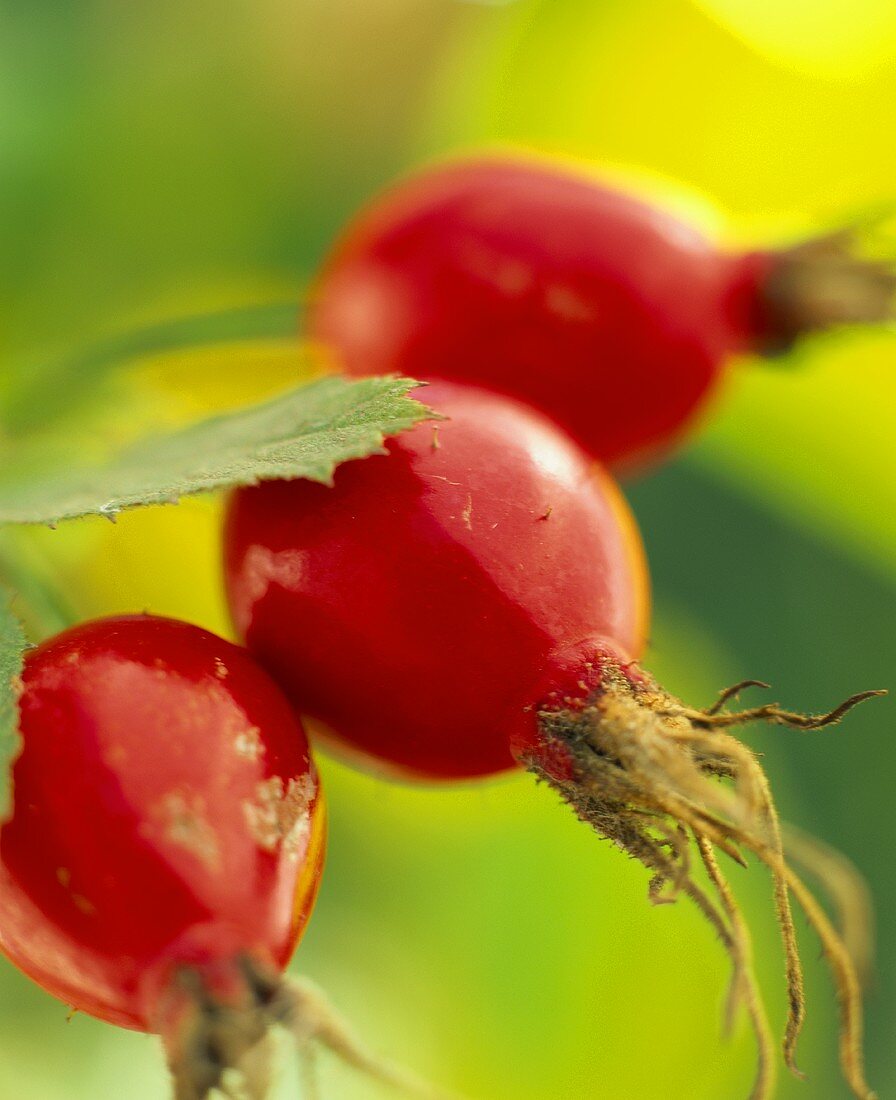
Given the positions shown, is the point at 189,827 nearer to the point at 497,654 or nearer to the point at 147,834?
the point at 147,834

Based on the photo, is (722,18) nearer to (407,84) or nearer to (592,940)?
(407,84)

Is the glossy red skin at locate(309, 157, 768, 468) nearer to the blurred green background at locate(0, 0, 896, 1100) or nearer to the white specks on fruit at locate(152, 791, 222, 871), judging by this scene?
the blurred green background at locate(0, 0, 896, 1100)

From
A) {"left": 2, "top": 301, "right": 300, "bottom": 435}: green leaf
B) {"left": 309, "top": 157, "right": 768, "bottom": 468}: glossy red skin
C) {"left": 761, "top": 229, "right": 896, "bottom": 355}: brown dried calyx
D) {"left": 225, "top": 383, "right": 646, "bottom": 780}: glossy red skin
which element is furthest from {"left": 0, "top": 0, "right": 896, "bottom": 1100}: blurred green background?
{"left": 225, "top": 383, "right": 646, "bottom": 780}: glossy red skin

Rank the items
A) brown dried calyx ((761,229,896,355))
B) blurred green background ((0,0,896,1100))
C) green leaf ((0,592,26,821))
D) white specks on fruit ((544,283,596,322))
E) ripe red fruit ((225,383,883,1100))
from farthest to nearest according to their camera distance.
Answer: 1. blurred green background ((0,0,896,1100))
2. brown dried calyx ((761,229,896,355))
3. white specks on fruit ((544,283,596,322))
4. ripe red fruit ((225,383,883,1100))
5. green leaf ((0,592,26,821))

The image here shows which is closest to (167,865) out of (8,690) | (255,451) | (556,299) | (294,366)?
(8,690)

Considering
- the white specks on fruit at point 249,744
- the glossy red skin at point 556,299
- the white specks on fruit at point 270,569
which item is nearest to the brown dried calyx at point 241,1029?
the white specks on fruit at point 249,744

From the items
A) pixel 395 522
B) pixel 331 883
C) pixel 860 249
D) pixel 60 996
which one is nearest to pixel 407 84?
pixel 860 249

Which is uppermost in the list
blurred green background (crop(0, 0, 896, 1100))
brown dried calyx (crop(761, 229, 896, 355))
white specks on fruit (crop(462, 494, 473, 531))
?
white specks on fruit (crop(462, 494, 473, 531))

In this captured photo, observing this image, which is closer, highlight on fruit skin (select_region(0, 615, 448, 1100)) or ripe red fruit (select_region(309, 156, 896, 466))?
highlight on fruit skin (select_region(0, 615, 448, 1100))

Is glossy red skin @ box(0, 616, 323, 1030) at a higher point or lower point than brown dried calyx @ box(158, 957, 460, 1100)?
higher
